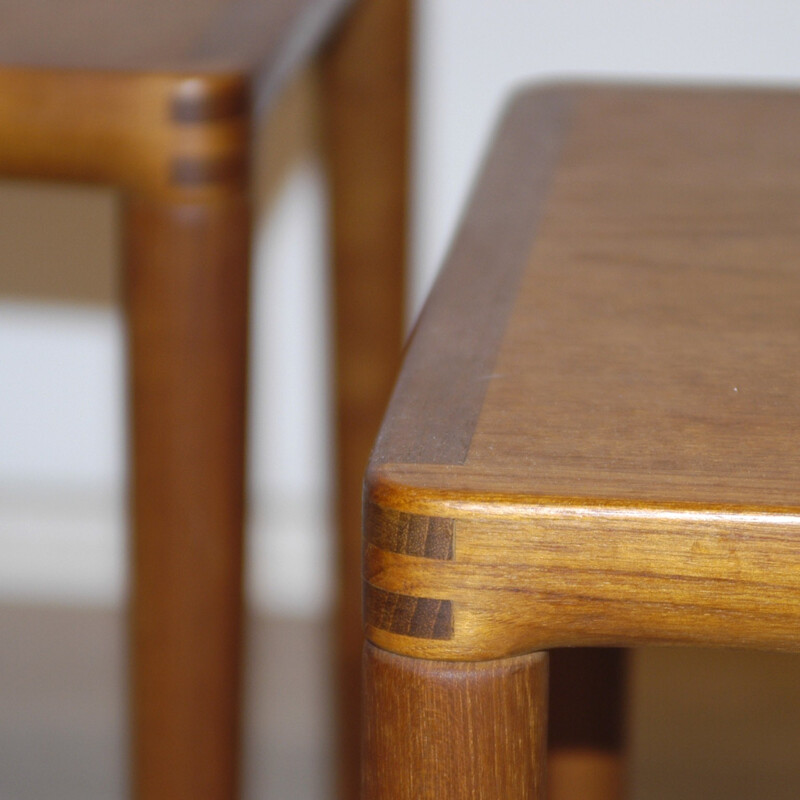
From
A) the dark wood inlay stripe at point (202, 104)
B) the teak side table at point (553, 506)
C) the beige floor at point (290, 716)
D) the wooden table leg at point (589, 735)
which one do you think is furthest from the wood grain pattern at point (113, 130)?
the beige floor at point (290, 716)

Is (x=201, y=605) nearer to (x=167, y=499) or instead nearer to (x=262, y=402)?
(x=167, y=499)

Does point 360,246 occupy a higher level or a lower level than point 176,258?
lower

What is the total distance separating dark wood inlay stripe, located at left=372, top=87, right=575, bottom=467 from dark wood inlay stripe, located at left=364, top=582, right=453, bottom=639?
27 mm

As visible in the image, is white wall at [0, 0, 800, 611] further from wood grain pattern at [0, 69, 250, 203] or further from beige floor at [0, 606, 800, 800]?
wood grain pattern at [0, 69, 250, 203]

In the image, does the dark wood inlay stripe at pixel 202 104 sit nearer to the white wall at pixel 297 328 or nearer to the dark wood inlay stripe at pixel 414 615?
the dark wood inlay stripe at pixel 414 615

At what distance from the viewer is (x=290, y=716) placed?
3.07ft

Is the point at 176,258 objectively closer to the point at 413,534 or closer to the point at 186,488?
the point at 186,488

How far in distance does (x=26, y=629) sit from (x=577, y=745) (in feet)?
1.96

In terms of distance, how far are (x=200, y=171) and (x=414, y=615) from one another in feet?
0.72

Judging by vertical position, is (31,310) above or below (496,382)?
below

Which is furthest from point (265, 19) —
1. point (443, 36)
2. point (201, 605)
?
point (443, 36)

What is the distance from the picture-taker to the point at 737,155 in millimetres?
483

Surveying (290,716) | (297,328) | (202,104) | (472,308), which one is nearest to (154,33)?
(202,104)

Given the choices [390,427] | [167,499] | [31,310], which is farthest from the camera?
[31,310]
